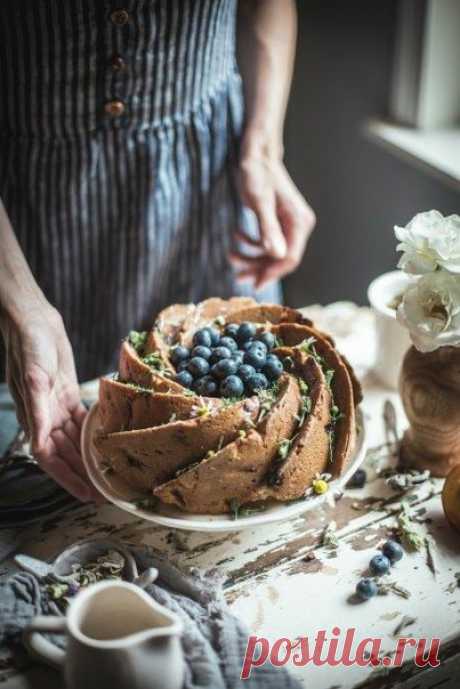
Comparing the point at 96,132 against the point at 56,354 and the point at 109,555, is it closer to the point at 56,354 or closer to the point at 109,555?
the point at 56,354

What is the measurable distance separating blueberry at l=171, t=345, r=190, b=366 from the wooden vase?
37cm

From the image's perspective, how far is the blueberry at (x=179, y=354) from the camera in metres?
1.19

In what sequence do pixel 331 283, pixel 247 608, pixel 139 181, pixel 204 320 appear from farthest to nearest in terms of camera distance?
pixel 331 283, pixel 139 181, pixel 204 320, pixel 247 608

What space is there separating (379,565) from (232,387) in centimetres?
34

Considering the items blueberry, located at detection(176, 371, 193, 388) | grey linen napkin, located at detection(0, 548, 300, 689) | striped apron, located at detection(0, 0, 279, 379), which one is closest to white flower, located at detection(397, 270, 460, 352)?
blueberry, located at detection(176, 371, 193, 388)

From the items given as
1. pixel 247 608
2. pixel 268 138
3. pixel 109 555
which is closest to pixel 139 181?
pixel 268 138

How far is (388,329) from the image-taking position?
1423mm

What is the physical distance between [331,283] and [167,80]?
5.44 ft

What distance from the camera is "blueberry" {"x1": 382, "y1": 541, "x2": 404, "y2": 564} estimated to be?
3.67 ft

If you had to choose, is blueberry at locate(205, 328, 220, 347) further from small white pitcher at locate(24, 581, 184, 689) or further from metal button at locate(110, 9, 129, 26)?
metal button at locate(110, 9, 129, 26)

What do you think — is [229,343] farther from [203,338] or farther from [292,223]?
[292,223]

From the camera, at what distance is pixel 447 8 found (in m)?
2.09

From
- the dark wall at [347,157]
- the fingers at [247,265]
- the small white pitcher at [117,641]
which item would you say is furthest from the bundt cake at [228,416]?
the dark wall at [347,157]

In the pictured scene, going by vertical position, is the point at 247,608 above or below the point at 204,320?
below
